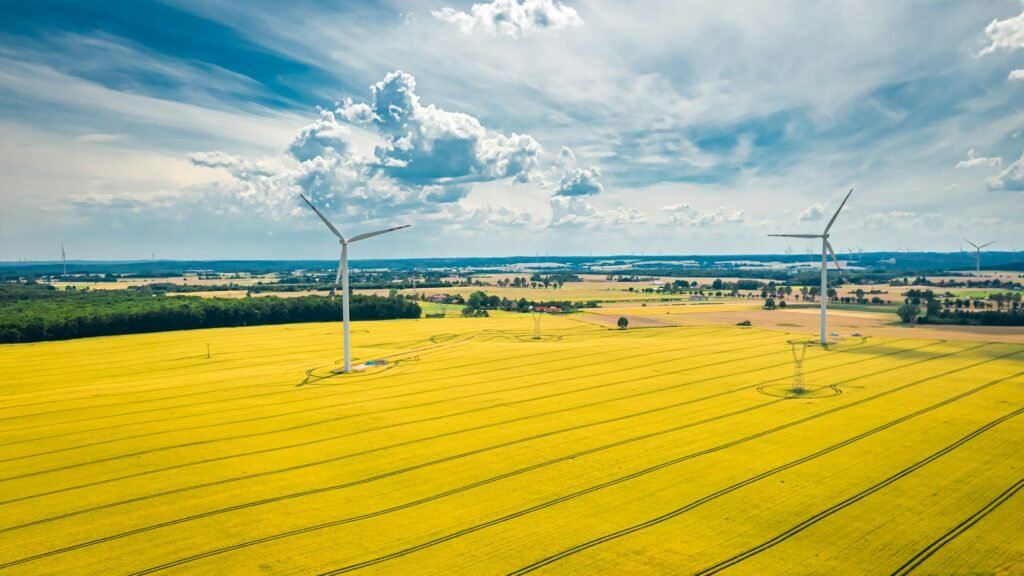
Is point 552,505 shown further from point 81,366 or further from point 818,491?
point 81,366

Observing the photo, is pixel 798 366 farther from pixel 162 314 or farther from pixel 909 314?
pixel 162 314

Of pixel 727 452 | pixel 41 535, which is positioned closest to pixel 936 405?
pixel 727 452

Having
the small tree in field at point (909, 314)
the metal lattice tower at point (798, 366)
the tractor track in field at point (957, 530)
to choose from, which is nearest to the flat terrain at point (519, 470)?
the tractor track in field at point (957, 530)

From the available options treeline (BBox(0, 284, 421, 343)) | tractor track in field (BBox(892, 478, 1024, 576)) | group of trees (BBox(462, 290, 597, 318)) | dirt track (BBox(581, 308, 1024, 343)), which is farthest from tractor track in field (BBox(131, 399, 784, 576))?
group of trees (BBox(462, 290, 597, 318))

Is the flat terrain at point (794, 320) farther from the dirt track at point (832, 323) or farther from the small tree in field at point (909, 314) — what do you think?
the small tree in field at point (909, 314)

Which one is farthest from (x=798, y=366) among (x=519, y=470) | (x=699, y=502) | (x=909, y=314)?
(x=909, y=314)
